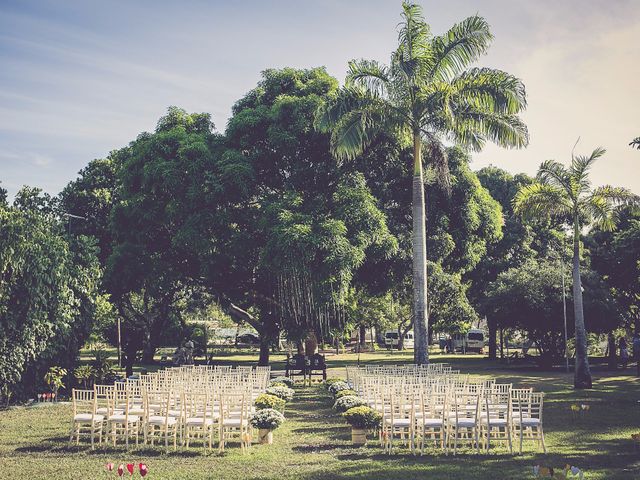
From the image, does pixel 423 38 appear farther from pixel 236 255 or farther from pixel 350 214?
pixel 236 255

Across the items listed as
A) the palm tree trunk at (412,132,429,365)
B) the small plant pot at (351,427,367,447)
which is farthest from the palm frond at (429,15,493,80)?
the small plant pot at (351,427,367,447)

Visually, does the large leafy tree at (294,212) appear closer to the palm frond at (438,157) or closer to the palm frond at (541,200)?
the palm frond at (438,157)

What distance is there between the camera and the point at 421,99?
22109 mm

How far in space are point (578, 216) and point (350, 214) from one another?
856 centimetres

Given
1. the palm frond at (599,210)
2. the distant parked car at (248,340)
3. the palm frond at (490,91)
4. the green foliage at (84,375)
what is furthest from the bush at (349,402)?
the distant parked car at (248,340)

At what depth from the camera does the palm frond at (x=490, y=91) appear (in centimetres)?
2123

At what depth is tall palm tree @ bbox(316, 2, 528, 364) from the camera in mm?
21641

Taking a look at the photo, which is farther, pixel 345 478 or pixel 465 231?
pixel 465 231

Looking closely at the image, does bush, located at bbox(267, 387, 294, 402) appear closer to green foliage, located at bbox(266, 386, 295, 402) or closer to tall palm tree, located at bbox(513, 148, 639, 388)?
green foliage, located at bbox(266, 386, 295, 402)

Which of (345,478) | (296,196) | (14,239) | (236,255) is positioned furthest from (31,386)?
(345,478)

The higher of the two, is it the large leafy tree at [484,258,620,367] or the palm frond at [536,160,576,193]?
the palm frond at [536,160,576,193]

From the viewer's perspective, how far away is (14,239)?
18.2 meters

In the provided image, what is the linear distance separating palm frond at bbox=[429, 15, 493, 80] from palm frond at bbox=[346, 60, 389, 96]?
166cm

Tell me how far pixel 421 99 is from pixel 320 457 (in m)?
14.3
